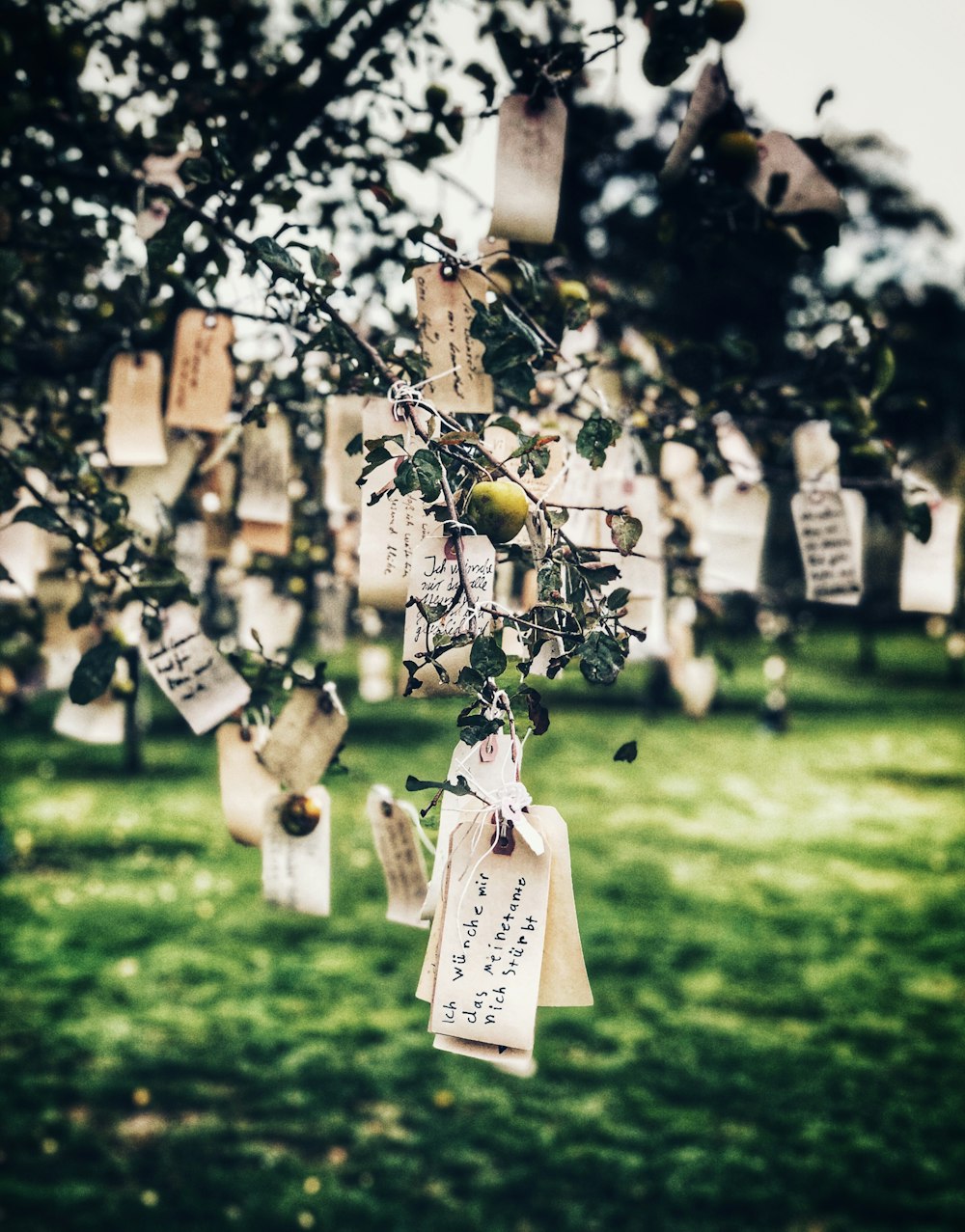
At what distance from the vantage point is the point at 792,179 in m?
1.45

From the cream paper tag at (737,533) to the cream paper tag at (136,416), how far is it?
3.06ft

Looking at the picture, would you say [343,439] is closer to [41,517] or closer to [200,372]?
[200,372]

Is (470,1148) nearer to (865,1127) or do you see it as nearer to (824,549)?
(865,1127)

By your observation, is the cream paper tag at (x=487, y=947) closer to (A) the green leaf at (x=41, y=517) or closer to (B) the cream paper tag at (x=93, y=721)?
(A) the green leaf at (x=41, y=517)

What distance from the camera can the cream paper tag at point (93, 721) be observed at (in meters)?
1.75

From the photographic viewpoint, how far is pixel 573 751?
848 cm

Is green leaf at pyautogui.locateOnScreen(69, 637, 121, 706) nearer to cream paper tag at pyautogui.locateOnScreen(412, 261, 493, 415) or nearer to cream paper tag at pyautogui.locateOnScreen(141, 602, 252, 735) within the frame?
cream paper tag at pyautogui.locateOnScreen(141, 602, 252, 735)

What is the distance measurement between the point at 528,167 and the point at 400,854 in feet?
3.04

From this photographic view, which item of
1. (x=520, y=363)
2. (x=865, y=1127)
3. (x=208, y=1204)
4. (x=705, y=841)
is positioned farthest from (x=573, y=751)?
(x=520, y=363)

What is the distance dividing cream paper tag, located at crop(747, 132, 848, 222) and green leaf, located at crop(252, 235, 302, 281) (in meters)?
0.70

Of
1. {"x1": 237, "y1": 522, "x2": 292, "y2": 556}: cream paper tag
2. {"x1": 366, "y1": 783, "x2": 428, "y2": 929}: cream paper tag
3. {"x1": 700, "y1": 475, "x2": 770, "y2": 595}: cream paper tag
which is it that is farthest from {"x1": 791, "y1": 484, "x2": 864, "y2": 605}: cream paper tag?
{"x1": 237, "y1": 522, "x2": 292, "y2": 556}: cream paper tag

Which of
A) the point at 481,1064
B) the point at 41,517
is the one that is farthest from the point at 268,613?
the point at 481,1064

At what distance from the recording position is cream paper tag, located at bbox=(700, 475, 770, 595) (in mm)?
1755

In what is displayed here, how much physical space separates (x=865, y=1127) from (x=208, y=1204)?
192cm
